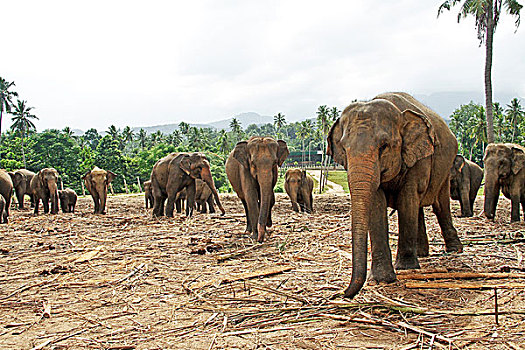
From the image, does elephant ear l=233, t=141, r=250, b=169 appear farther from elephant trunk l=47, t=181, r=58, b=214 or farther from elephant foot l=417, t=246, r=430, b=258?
elephant trunk l=47, t=181, r=58, b=214

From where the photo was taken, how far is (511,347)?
345 centimetres

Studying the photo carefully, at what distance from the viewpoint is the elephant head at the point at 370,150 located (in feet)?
15.9

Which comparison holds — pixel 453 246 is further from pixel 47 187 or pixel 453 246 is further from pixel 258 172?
pixel 47 187

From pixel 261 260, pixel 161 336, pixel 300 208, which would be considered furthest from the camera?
pixel 300 208

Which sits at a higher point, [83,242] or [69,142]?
[69,142]

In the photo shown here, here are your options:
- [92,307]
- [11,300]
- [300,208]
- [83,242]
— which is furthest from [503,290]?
[300,208]

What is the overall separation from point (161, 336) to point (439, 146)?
510cm

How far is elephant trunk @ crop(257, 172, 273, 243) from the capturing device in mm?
9398

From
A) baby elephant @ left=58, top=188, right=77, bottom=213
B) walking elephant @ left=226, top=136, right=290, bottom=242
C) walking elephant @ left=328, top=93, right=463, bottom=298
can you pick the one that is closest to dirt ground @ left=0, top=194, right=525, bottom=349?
walking elephant @ left=328, top=93, right=463, bottom=298

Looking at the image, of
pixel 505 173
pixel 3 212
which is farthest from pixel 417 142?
pixel 3 212

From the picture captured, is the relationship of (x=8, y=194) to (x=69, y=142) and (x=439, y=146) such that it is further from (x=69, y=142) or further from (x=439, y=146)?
(x=69, y=142)

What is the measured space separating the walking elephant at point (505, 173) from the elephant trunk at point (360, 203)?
9.66 m

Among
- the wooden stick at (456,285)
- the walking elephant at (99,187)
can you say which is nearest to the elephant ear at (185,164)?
the walking elephant at (99,187)

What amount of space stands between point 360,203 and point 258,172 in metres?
5.09
